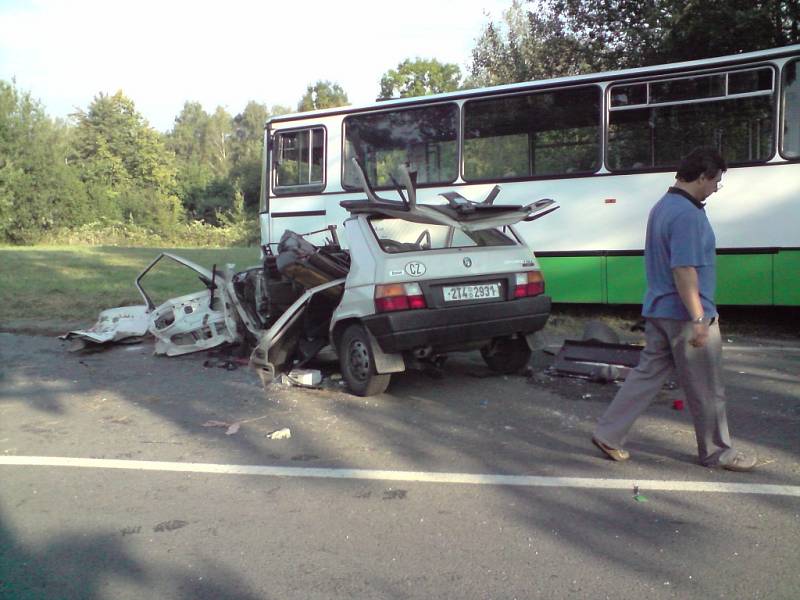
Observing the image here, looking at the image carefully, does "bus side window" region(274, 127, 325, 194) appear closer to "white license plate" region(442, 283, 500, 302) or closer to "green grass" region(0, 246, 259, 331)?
"green grass" region(0, 246, 259, 331)

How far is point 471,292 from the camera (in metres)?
6.62

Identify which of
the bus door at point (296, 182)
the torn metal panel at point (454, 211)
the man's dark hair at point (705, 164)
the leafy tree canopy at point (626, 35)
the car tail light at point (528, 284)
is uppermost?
the leafy tree canopy at point (626, 35)

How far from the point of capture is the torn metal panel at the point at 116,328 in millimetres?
9584

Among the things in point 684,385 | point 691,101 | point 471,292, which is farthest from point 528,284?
point 691,101

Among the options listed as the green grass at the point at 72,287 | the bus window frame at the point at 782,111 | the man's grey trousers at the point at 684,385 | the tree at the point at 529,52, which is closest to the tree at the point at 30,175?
the green grass at the point at 72,287

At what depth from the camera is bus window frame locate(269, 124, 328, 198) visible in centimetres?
1245

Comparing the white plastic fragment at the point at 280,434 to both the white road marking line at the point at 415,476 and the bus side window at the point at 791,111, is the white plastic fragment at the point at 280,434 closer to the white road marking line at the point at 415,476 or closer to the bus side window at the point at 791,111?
the white road marking line at the point at 415,476

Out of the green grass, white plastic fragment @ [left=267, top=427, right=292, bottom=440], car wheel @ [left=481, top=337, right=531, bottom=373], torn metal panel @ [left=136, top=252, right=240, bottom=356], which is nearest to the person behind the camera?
white plastic fragment @ [left=267, top=427, right=292, bottom=440]

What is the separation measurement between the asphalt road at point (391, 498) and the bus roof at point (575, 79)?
4530 mm

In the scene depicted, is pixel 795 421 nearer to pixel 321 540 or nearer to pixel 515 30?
pixel 321 540

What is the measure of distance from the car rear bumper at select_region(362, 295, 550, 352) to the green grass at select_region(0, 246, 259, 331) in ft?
11.0

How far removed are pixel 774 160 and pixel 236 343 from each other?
685 centimetres

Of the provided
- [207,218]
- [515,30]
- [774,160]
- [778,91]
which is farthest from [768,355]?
[207,218]

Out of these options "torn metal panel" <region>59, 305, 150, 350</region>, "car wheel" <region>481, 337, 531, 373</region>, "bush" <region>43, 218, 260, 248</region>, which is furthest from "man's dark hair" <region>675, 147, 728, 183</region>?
"bush" <region>43, 218, 260, 248</region>
